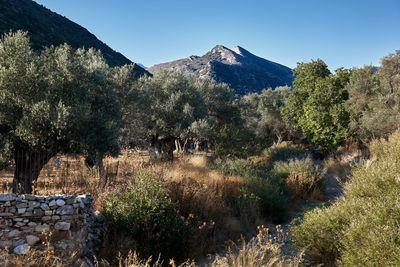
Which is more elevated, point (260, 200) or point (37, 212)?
point (37, 212)

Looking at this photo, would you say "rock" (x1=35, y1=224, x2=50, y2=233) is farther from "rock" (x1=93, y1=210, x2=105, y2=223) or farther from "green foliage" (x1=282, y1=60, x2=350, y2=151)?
"green foliage" (x1=282, y1=60, x2=350, y2=151)

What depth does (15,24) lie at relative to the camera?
109ft

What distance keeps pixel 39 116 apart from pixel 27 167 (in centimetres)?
210

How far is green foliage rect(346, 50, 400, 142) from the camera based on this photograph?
15078 mm

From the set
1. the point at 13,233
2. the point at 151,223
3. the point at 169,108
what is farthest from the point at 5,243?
the point at 169,108

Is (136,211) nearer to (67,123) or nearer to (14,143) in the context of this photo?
(67,123)

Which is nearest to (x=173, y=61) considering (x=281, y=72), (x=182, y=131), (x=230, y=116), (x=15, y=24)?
(x=281, y=72)

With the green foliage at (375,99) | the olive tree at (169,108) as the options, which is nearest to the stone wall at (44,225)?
the olive tree at (169,108)

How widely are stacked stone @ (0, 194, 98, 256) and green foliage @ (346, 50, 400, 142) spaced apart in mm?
17327

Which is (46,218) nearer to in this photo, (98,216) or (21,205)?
(21,205)

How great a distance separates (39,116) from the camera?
7336 millimetres

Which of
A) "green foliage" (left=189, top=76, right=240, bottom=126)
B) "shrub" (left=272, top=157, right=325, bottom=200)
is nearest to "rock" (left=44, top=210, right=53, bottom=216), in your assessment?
"shrub" (left=272, top=157, right=325, bottom=200)

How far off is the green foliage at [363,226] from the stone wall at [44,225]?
414 centimetres

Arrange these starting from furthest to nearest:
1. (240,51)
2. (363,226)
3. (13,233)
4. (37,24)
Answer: (240,51) → (37,24) → (13,233) → (363,226)
